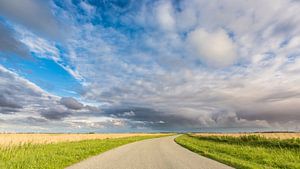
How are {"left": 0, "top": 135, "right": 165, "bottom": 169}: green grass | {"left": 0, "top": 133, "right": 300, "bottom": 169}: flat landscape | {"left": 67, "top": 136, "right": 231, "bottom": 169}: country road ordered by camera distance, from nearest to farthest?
1. {"left": 0, "top": 135, "right": 165, "bottom": 169}: green grass
2. {"left": 67, "top": 136, "right": 231, "bottom": 169}: country road
3. {"left": 0, "top": 133, "right": 300, "bottom": 169}: flat landscape

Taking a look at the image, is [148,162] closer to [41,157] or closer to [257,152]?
[41,157]

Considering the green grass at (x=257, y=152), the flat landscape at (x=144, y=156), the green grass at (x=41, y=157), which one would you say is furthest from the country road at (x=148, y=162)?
the green grass at (x=257, y=152)

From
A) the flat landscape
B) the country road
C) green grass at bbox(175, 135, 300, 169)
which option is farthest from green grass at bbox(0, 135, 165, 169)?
green grass at bbox(175, 135, 300, 169)

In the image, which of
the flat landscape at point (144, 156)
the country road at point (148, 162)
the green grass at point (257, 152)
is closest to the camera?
the country road at point (148, 162)

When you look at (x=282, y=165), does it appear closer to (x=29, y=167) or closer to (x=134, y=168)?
→ (x=134, y=168)

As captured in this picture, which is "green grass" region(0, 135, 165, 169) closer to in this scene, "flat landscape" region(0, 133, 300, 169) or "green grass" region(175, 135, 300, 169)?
"flat landscape" region(0, 133, 300, 169)

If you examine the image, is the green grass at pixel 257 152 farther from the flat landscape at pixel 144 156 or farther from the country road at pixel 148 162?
the country road at pixel 148 162

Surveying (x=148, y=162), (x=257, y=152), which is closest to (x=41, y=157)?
(x=148, y=162)

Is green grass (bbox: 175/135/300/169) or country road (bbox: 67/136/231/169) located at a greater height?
green grass (bbox: 175/135/300/169)

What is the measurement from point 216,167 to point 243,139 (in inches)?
1228

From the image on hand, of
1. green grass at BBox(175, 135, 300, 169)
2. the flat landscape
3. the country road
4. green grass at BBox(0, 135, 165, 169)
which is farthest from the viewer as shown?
green grass at BBox(175, 135, 300, 169)

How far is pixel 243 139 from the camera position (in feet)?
133

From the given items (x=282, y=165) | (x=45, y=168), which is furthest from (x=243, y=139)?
(x=45, y=168)

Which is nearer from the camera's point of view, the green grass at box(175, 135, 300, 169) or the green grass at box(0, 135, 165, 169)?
the green grass at box(0, 135, 165, 169)
